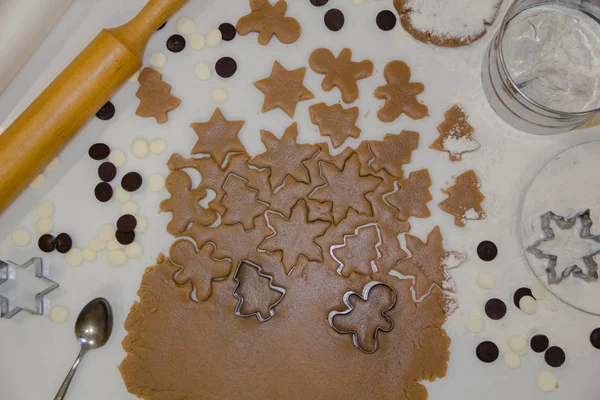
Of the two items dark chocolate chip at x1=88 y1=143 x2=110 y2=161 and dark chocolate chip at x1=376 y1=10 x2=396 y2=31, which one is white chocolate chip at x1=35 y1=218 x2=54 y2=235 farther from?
dark chocolate chip at x1=376 y1=10 x2=396 y2=31

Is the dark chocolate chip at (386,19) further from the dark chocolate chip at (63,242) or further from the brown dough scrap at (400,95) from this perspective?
the dark chocolate chip at (63,242)

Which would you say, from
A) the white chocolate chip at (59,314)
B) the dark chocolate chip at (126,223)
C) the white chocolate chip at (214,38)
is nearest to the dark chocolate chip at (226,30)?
the white chocolate chip at (214,38)

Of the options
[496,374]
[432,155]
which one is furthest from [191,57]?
[496,374]

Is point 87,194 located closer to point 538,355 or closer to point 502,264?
point 502,264

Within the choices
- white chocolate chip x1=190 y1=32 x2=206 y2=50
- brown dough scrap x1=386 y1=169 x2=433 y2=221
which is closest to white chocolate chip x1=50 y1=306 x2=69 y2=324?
white chocolate chip x1=190 y1=32 x2=206 y2=50

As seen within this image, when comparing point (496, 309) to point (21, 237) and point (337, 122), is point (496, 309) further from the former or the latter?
point (21, 237)

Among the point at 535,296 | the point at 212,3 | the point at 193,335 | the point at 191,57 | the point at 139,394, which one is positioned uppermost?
the point at 212,3
